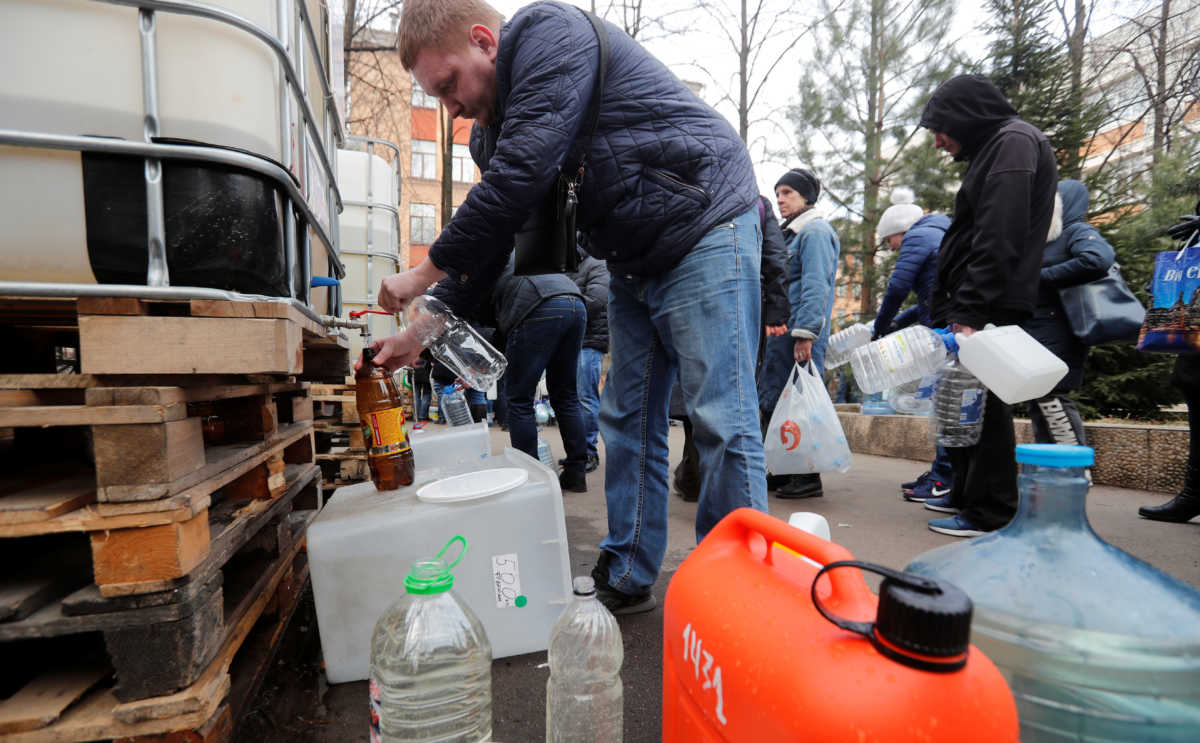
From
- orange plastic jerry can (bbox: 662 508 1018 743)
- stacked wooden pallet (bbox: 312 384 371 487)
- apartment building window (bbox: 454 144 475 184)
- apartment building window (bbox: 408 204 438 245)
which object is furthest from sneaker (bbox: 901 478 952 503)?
apartment building window (bbox: 454 144 475 184)

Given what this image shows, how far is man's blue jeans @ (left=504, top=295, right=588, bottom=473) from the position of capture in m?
3.47

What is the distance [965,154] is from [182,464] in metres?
3.29

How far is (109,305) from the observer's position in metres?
1.15

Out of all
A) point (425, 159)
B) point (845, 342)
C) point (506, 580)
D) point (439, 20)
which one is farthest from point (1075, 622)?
point (425, 159)

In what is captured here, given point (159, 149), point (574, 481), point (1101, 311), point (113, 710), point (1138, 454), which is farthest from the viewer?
point (574, 481)

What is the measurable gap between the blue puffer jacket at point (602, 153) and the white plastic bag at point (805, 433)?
1.80m

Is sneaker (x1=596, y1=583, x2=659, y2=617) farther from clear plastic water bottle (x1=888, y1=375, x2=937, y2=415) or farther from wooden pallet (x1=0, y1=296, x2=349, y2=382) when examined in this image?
clear plastic water bottle (x1=888, y1=375, x2=937, y2=415)

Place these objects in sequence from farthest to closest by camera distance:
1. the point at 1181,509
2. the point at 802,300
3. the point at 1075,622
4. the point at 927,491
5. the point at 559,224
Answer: the point at 927,491 < the point at 802,300 < the point at 1181,509 < the point at 559,224 < the point at 1075,622

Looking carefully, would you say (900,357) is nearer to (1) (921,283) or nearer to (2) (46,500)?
(1) (921,283)

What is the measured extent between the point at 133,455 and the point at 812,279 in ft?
11.0

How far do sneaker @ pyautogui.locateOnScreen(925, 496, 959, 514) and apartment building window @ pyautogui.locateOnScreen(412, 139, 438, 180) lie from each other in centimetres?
2582

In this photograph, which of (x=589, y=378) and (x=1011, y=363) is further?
(x=589, y=378)

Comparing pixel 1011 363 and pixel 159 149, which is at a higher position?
pixel 159 149

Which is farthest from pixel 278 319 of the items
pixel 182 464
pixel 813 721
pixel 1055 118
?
pixel 1055 118
